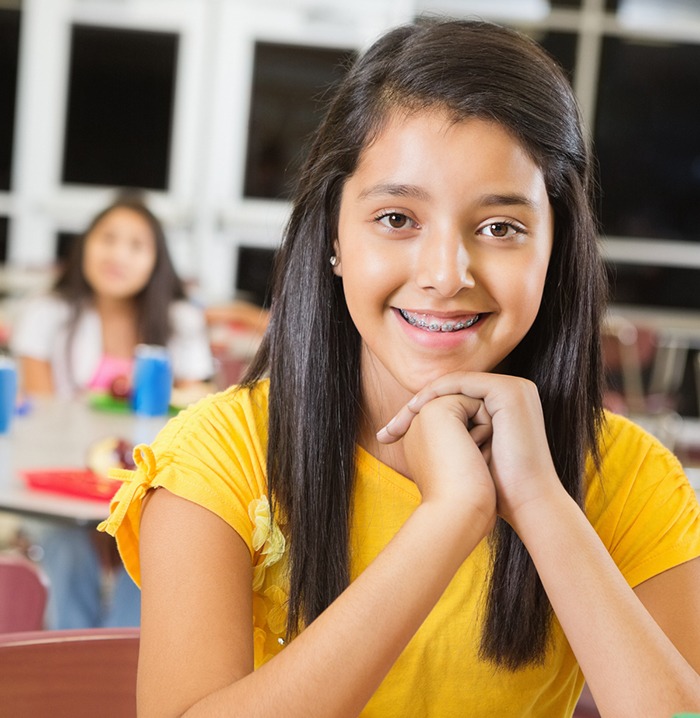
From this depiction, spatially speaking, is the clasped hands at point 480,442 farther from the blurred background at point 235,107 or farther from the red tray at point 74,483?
the blurred background at point 235,107

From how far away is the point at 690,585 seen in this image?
1.32m

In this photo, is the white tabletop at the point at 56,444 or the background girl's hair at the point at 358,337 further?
the white tabletop at the point at 56,444

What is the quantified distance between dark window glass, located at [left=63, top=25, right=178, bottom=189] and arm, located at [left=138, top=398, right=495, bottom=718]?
20.2ft

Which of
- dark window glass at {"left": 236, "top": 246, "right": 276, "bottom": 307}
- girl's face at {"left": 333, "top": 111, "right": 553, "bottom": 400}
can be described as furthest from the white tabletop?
dark window glass at {"left": 236, "top": 246, "right": 276, "bottom": 307}

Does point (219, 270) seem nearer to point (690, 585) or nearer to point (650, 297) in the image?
point (650, 297)

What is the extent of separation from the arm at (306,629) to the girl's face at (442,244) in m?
0.09

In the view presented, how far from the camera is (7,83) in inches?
280


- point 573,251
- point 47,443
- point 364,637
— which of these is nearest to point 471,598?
point 364,637

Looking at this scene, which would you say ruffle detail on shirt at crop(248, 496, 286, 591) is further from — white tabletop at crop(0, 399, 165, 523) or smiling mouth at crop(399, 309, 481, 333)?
white tabletop at crop(0, 399, 165, 523)

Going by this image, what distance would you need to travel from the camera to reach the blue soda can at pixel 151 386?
9.82ft

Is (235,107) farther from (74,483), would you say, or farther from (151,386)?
(74,483)

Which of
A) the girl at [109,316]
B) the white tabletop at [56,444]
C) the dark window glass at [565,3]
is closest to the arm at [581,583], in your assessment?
the white tabletop at [56,444]

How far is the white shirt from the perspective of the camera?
3609 mm

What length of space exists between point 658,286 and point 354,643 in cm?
652
